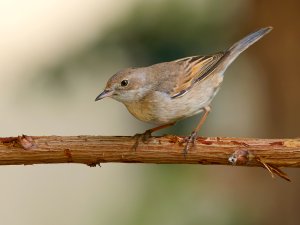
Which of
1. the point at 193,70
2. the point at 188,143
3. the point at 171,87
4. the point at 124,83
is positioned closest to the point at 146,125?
the point at 193,70

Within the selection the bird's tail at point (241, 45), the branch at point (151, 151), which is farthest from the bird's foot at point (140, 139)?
the bird's tail at point (241, 45)

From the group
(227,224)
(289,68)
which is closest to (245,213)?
(227,224)

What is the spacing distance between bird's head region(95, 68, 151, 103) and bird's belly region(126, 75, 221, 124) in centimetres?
6

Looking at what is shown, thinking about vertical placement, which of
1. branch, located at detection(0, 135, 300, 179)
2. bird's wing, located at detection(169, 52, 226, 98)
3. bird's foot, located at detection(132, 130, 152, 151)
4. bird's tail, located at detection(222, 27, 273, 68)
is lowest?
branch, located at detection(0, 135, 300, 179)

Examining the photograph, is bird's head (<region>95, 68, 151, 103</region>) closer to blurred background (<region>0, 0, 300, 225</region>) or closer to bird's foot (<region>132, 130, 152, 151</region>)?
bird's foot (<region>132, 130, 152, 151</region>)

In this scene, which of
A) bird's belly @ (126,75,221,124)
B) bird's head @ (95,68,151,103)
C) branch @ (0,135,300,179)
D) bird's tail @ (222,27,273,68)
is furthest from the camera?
bird's tail @ (222,27,273,68)

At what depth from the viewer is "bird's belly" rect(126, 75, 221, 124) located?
15.2 feet

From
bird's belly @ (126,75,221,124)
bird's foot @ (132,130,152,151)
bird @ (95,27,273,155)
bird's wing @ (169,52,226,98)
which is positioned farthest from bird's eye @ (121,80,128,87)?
bird's foot @ (132,130,152,151)

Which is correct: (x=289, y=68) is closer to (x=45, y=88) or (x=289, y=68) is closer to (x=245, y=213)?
(x=245, y=213)

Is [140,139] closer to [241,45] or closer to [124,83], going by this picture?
[124,83]

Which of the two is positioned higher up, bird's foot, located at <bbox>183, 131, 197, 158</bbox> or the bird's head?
the bird's head

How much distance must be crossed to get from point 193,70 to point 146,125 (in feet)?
4.19

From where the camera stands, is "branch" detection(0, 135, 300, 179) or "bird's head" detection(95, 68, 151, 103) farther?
"bird's head" detection(95, 68, 151, 103)

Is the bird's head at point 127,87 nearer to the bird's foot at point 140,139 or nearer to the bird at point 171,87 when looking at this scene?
the bird at point 171,87
